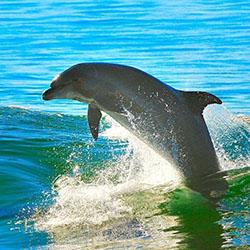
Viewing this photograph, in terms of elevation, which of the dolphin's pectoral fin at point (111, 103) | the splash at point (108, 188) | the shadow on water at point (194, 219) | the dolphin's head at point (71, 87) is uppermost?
the dolphin's head at point (71, 87)

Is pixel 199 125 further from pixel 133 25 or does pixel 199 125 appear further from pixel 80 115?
pixel 133 25

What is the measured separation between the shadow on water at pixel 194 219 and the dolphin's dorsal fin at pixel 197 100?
0.92 meters

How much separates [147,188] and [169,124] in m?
1.08

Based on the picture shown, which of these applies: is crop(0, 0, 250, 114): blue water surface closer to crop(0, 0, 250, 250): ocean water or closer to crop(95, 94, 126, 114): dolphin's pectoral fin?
crop(0, 0, 250, 250): ocean water

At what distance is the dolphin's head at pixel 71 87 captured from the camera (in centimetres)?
1134

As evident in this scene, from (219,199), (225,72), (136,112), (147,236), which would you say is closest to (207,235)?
(147,236)

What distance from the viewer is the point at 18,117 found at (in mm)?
17094

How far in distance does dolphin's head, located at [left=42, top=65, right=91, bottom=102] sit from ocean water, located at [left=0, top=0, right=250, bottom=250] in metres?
1.13

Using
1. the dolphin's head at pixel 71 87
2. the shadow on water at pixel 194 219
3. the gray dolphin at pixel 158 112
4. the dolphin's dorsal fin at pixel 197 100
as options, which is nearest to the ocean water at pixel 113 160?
the shadow on water at pixel 194 219

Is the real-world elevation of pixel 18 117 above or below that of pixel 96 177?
above

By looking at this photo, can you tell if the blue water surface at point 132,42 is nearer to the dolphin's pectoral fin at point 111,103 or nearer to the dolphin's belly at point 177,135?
the dolphin's belly at point 177,135

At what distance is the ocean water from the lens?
32.4ft

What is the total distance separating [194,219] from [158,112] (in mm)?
1383

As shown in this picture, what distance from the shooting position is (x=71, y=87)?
37.3ft
